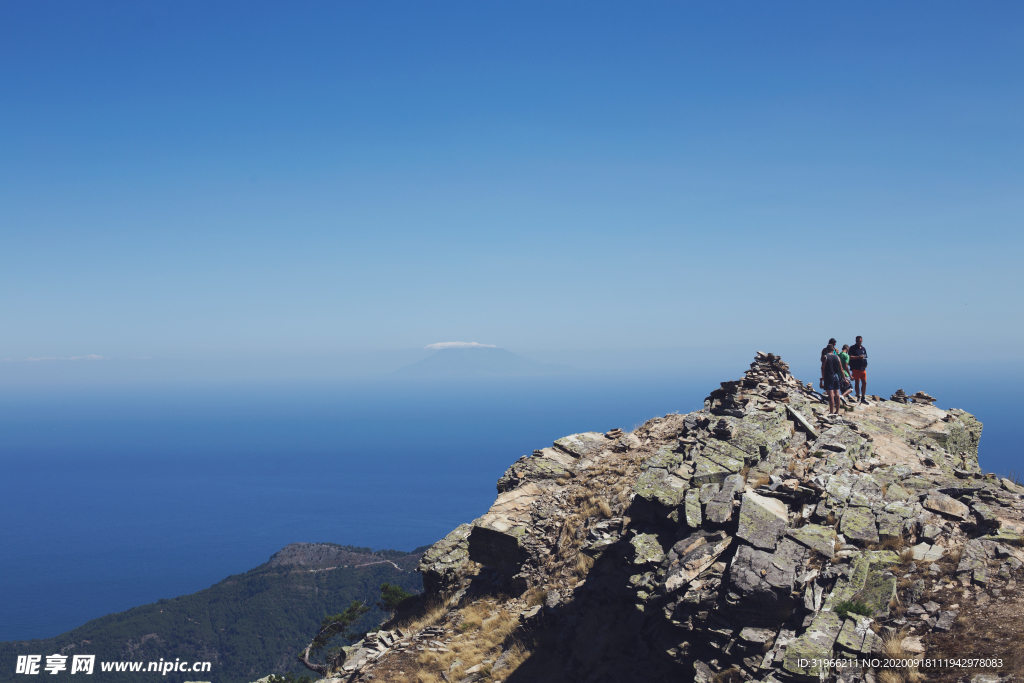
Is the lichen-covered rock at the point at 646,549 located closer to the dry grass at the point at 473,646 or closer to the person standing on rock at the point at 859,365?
the dry grass at the point at 473,646

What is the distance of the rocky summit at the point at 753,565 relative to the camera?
1187 centimetres

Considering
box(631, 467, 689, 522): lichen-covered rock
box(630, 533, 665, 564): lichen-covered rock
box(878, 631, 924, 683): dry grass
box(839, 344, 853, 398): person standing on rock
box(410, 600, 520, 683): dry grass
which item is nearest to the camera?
box(878, 631, 924, 683): dry grass

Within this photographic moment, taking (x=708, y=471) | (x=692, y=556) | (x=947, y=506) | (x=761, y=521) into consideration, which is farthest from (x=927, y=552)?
(x=708, y=471)

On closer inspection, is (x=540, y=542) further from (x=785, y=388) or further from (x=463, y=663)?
(x=785, y=388)

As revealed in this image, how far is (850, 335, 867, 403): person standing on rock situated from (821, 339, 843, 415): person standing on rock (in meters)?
3.68

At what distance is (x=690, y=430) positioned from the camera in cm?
2270

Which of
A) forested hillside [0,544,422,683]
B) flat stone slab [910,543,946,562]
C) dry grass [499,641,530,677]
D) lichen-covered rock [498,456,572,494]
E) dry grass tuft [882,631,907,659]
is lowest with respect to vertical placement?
forested hillside [0,544,422,683]

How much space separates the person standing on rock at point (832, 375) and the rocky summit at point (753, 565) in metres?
1.01

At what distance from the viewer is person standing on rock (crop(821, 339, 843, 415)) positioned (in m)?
24.1

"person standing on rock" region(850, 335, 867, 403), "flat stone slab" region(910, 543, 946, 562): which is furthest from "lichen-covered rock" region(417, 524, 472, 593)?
"person standing on rock" region(850, 335, 867, 403)

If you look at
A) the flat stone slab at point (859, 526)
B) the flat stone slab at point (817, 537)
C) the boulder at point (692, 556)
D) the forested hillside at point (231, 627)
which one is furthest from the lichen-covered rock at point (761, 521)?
the forested hillside at point (231, 627)

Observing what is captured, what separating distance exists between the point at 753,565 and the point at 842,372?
1639cm

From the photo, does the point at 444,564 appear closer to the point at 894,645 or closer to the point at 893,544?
the point at 893,544

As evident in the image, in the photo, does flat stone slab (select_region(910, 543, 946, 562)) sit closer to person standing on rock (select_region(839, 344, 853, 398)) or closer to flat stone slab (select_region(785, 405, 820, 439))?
flat stone slab (select_region(785, 405, 820, 439))
